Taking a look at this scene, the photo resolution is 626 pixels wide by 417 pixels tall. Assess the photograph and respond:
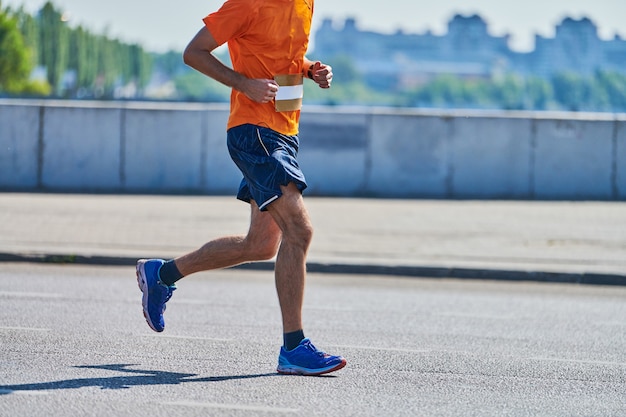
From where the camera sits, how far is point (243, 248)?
21.9 ft

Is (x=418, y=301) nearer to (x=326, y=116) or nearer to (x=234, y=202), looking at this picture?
(x=234, y=202)

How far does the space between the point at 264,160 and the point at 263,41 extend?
61cm

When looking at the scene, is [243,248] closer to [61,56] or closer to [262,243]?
[262,243]

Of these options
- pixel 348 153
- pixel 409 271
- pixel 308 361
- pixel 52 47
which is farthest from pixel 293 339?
pixel 52 47

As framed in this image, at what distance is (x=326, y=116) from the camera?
20.2m

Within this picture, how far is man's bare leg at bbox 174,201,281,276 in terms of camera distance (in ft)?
21.7

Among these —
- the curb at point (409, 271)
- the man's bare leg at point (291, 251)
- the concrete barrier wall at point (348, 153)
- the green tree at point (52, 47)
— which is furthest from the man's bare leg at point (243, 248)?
the green tree at point (52, 47)

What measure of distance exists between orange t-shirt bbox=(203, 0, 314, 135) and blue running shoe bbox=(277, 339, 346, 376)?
1.08 meters

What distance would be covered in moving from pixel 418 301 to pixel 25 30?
345 ft

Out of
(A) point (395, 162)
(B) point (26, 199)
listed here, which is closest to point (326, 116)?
(A) point (395, 162)

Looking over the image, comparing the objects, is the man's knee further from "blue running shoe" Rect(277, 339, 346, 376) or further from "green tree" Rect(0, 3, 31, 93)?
"green tree" Rect(0, 3, 31, 93)

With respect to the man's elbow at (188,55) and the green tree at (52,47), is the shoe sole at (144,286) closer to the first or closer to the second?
the man's elbow at (188,55)

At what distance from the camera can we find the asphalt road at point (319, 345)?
571cm

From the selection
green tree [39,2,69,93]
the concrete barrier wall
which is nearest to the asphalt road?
the concrete barrier wall
